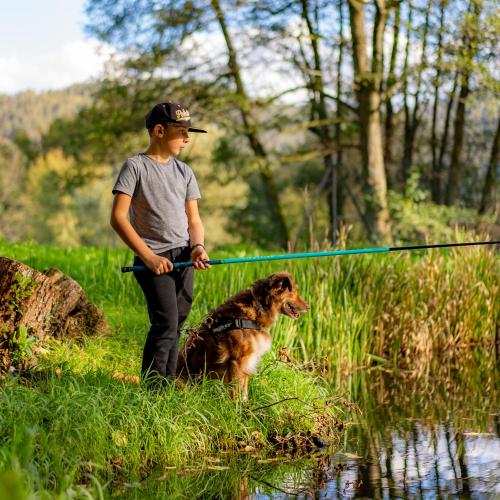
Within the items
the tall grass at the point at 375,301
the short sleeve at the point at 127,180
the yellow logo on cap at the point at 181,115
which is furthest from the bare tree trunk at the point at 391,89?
the short sleeve at the point at 127,180

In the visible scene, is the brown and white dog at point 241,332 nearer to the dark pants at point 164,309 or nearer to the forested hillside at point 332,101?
the dark pants at point 164,309

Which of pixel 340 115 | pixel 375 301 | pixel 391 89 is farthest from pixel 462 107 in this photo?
pixel 375 301

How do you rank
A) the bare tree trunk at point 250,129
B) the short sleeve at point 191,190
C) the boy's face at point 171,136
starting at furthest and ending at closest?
the bare tree trunk at point 250,129 < the short sleeve at point 191,190 < the boy's face at point 171,136

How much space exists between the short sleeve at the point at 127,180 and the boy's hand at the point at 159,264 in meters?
0.45

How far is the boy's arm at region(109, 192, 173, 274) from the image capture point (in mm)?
5797

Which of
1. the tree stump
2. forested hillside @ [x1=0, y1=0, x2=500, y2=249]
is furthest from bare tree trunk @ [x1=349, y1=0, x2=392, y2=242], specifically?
the tree stump

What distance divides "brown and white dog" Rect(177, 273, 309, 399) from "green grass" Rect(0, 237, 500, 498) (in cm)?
17

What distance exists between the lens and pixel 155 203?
19.6 ft

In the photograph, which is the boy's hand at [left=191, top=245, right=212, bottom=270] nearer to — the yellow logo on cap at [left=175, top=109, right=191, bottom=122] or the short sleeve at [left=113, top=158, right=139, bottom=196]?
the short sleeve at [left=113, top=158, right=139, bottom=196]

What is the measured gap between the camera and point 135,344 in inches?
321

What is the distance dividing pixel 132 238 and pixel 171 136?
776mm

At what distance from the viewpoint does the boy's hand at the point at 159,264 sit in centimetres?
578

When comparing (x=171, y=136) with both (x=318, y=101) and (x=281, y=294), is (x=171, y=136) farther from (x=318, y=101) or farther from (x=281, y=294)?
(x=318, y=101)

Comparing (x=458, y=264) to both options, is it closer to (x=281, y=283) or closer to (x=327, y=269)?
(x=327, y=269)
